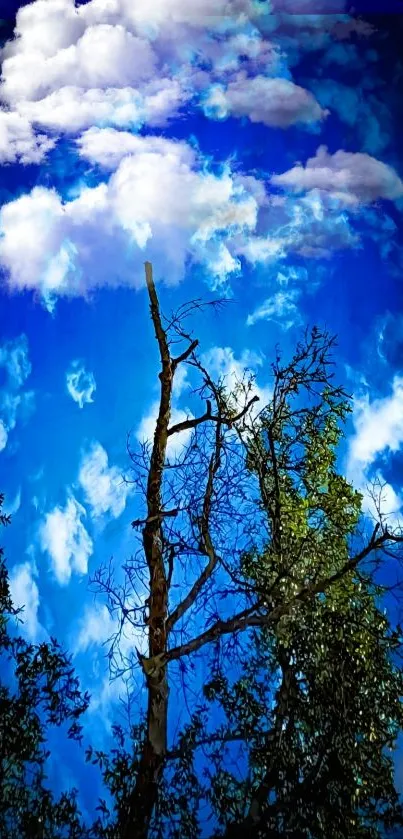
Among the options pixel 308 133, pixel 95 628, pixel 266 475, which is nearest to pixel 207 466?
pixel 266 475

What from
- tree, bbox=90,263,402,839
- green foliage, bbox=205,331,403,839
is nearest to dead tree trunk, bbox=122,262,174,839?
tree, bbox=90,263,402,839

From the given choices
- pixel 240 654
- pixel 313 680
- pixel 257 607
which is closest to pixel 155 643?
pixel 257 607

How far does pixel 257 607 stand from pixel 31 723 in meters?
1.50

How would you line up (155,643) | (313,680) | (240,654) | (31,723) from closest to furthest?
1. (155,643)
2. (313,680)
3. (31,723)
4. (240,654)

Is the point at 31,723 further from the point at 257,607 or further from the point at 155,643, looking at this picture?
the point at 257,607

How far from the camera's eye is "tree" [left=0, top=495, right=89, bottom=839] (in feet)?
12.3

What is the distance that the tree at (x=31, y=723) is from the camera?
3.73 metres

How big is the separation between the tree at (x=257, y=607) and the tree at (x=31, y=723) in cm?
32

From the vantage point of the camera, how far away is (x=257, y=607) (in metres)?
3.66

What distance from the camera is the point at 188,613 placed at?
13.1 feet

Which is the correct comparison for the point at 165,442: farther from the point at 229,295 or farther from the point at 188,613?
the point at 229,295

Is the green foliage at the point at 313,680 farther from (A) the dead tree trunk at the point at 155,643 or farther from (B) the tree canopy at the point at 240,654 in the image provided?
(A) the dead tree trunk at the point at 155,643

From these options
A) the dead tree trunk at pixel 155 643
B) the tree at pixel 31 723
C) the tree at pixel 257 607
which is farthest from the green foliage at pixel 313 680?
the tree at pixel 31 723

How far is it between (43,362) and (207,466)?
1498mm
